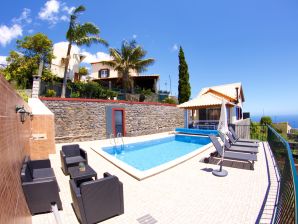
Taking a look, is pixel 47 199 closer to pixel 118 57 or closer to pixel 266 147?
pixel 266 147

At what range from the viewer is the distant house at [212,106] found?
18156 millimetres

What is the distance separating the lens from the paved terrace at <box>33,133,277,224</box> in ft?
12.8

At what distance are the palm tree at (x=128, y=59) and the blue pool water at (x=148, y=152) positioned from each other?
1104 cm

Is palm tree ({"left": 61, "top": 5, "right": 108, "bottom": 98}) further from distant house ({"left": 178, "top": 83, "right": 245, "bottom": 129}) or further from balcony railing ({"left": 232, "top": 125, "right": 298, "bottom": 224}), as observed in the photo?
balcony railing ({"left": 232, "top": 125, "right": 298, "bottom": 224})

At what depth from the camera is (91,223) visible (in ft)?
12.0

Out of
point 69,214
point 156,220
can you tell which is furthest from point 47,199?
point 156,220

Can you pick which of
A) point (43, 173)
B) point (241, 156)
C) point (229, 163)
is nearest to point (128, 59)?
point (229, 163)

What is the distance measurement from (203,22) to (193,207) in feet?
57.5

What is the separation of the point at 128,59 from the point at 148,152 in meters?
15.0

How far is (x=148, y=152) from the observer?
12.7 meters

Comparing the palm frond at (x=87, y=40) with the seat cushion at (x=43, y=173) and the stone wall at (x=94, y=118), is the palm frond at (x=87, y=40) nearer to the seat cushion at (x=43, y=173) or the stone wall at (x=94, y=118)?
the stone wall at (x=94, y=118)

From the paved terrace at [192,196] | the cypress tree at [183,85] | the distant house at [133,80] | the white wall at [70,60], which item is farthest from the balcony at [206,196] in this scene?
the cypress tree at [183,85]

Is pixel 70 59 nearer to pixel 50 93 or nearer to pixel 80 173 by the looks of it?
pixel 50 93

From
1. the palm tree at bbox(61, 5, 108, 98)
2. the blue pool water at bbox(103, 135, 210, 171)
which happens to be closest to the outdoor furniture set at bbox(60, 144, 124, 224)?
the blue pool water at bbox(103, 135, 210, 171)
